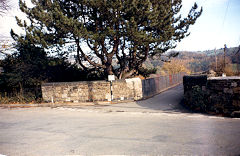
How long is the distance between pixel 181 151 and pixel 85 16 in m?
14.0

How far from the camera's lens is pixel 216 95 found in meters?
9.45

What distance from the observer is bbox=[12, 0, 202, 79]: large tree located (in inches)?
508

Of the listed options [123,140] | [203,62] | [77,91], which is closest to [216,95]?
[123,140]

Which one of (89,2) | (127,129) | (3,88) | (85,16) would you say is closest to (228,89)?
(127,129)

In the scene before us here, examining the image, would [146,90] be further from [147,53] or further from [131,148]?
[131,148]

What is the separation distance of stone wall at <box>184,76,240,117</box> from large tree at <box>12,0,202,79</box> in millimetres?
5196

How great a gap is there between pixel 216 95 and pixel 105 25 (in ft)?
32.6

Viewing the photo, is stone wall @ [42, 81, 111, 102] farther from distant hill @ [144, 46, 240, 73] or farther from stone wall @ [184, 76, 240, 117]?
distant hill @ [144, 46, 240, 73]

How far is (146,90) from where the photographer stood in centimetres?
1745

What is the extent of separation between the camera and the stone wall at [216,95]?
8565 mm

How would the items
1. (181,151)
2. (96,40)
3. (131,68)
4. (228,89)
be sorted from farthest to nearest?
(131,68)
(96,40)
(228,89)
(181,151)

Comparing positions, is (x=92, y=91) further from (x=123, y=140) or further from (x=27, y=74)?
Result: (x=123, y=140)

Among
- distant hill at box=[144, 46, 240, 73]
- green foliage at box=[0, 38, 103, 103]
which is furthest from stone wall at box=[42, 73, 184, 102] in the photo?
distant hill at box=[144, 46, 240, 73]

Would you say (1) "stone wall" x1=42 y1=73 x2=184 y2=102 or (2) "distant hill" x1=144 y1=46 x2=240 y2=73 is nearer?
(1) "stone wall" x1=42 y1=73 x2=184 y2=102
